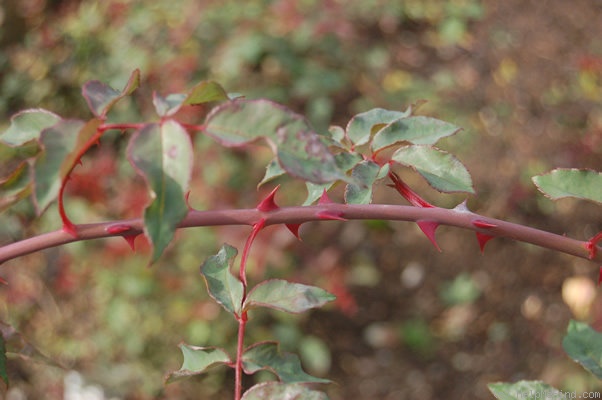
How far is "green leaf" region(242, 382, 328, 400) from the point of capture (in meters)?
0.58

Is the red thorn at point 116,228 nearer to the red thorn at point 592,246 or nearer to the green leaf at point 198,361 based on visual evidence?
the green leaf at point 198,361

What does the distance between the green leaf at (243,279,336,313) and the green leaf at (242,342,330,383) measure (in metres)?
0.07

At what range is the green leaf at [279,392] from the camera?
0.58 m

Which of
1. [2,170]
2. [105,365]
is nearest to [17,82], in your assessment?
[2,170]

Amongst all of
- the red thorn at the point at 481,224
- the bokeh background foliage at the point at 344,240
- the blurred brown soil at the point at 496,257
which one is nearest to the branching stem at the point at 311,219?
the red thorn at the point at 481,224

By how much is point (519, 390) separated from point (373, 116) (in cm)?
33

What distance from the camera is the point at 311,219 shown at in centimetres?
62

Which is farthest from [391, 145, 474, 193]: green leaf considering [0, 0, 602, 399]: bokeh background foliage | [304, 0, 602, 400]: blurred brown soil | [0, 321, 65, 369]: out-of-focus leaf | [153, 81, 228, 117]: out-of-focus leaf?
[304, 0, 602, 400]: blurred brown soil

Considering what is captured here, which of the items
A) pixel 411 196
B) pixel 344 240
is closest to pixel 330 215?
pixel 411 196

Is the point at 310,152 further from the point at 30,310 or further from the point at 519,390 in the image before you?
the point at 30,310

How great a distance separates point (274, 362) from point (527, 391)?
260 mm

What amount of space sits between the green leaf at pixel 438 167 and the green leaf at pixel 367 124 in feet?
0.16

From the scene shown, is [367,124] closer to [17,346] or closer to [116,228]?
[116,228]

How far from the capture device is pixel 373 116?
30.6 inches
